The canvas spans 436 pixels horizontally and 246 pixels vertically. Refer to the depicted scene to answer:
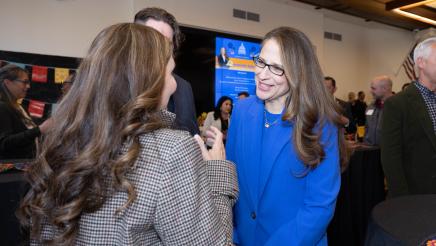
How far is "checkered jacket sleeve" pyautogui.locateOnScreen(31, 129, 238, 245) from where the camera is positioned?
0.76 metres

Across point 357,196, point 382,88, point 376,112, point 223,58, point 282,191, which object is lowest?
point 357,196

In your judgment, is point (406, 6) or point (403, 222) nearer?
point (403, 222)

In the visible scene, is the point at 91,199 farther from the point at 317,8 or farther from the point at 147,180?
the point at 317,8

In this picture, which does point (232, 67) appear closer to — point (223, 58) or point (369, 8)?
point (223, 58)

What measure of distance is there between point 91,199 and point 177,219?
0.65 ft

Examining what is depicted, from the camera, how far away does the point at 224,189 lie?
3.26 ft

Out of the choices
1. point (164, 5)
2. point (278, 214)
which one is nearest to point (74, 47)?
point (164, 5)

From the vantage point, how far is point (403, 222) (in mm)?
1226

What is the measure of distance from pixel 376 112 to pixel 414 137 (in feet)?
6.97

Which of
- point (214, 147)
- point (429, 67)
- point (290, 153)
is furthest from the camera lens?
point (429, 67)

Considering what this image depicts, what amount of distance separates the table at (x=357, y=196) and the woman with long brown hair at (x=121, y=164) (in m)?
2.40

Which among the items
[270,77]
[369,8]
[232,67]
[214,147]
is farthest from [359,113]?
[214,147]

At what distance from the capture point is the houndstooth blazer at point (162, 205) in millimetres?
765

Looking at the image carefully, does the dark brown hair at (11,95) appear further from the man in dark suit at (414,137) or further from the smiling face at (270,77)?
the man in dark suit at (414,137)
